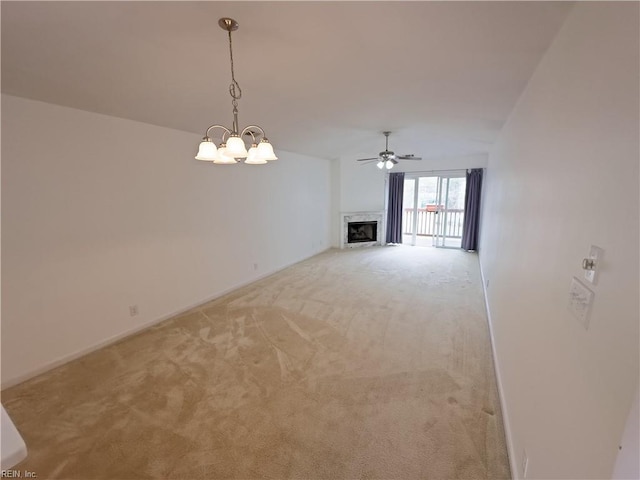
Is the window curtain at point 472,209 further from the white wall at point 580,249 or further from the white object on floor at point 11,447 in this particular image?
the white object on floor at point 11,447

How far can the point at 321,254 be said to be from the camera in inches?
263

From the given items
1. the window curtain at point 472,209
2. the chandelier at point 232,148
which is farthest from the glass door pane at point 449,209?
the chandelier at point 232,148

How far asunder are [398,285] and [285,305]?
186cm

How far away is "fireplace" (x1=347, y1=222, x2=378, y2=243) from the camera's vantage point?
7355mm

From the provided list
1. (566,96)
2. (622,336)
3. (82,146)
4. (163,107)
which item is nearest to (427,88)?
(566,96)

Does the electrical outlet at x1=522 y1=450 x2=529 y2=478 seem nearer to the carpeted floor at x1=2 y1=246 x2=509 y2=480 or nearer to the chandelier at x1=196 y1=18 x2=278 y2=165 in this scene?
the carpeted floor at x1=2 y1=246 x2=509 y2=480

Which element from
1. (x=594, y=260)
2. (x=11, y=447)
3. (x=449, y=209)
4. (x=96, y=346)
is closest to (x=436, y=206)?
(x=449, y=209)

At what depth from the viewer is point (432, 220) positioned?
26.8 feet

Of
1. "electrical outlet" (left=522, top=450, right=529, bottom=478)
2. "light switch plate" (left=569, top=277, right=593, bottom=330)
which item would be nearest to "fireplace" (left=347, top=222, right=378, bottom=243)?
"electrical outlet" (left=522, top=450, right=529, bottom=478)

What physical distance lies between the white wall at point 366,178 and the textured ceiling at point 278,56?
4002mm

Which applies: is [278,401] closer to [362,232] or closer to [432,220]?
[362,232]

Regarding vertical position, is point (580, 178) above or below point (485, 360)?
above

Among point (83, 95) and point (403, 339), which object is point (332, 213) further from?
point (83, 95)

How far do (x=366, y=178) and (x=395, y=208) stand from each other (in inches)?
45.7
